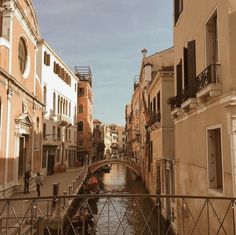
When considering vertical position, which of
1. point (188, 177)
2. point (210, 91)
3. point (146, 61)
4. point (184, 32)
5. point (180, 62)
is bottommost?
point (188, 177)

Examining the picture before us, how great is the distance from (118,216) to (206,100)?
3.61m

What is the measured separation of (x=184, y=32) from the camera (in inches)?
425

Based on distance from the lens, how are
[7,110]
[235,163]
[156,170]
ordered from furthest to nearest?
[156,170]
[7,110]
[235,163]

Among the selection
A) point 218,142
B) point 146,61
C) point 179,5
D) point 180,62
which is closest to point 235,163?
point 218,142

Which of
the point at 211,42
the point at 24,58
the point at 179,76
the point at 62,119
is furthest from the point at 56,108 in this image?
the point at 211,42

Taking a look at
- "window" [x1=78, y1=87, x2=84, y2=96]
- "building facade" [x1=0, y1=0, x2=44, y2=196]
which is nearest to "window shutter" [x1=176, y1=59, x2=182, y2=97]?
"building facade" [x1=0, y1=0, x2=44, y2=196]

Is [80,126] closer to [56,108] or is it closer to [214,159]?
[56,108]

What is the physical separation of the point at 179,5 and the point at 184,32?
5.38 feet

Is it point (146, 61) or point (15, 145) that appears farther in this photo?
point (146, 61)

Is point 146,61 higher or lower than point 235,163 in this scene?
higher

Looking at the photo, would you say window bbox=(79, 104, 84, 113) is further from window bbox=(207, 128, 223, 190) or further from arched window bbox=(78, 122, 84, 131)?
window bbox=(207, 128, 223, 190)

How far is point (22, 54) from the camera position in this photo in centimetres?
2072

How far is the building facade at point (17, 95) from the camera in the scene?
1653 centimetres

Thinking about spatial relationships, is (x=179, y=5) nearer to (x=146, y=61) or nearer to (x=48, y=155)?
(x=146, y=61)
